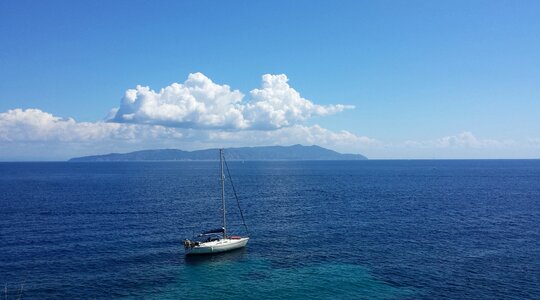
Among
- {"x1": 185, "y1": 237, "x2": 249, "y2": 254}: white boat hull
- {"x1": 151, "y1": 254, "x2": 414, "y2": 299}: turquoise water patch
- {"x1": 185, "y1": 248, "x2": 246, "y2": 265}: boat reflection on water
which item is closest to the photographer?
{"x1": 151, "y1": 254, "x2": 414, "y2": 299}: turquoise water patch

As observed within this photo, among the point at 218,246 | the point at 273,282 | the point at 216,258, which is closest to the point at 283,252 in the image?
the point at 218,246

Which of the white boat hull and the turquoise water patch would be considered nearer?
the turquoise water patch

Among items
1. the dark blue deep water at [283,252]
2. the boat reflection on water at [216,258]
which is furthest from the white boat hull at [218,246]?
the dark blue deep water at [283,252]

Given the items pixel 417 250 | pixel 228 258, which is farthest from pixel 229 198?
pixel 417 250

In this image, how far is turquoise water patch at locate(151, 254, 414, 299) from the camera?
50.6m

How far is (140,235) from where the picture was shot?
80.1 metres

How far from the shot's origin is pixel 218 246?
230 feet

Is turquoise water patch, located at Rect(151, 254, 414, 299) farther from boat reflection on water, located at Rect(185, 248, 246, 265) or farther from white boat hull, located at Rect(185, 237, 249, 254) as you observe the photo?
white boat hull, located at Rect(185, 237, 249, 254)

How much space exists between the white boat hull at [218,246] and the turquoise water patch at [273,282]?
11.3 feet

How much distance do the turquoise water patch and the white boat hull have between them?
3436 millimetres

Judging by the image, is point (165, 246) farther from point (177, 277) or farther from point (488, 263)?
point (488, 263)

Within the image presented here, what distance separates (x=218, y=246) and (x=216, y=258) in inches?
96.4

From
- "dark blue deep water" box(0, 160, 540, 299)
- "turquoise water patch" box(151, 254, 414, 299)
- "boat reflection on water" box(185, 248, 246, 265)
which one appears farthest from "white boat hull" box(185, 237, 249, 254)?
"turquoise water patch" box(151, 254, 414, 299)

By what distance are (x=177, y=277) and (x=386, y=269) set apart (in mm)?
32173
